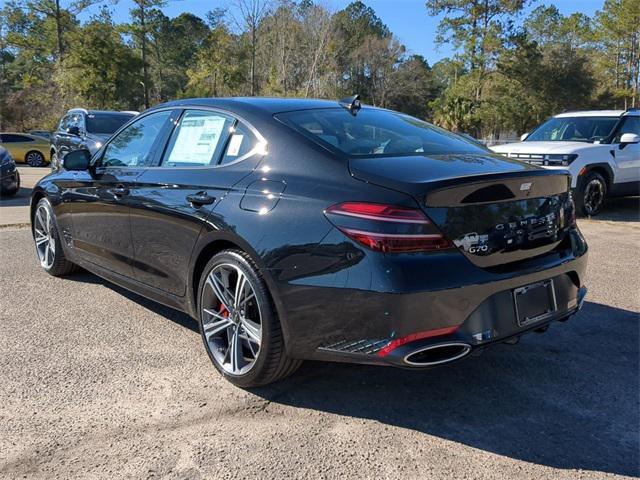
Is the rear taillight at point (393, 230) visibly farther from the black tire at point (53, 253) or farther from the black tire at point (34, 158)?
the black tire at point (34, 158)

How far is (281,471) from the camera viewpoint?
232 centimetres

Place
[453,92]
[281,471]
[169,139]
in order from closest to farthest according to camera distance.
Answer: [281,471], [169,139], [453,92]

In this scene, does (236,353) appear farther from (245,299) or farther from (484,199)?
(484,199)

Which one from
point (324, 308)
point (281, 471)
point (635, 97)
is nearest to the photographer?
point (281, 471)

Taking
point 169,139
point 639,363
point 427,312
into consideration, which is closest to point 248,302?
point 427,312

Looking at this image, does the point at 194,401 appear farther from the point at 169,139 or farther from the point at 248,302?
the point at 169,139

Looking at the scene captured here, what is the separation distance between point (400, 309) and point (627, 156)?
8601 mm

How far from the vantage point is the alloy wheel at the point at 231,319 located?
2961mm

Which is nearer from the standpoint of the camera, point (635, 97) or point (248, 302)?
point (248, 302)

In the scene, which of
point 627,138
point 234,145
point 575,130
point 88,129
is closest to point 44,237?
point 234,145

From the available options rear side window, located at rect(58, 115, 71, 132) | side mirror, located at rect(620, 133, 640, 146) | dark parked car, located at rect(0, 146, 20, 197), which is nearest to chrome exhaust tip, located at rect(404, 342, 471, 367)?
side mirror, located at rect(620, 133, 640, 146)

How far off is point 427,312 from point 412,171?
2.24ft

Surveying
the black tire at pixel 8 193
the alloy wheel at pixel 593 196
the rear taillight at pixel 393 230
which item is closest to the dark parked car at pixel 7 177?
the black tire at pixel 8 193

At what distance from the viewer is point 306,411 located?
2836 millimetres
